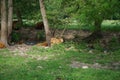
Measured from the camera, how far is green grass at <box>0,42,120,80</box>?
938 cm

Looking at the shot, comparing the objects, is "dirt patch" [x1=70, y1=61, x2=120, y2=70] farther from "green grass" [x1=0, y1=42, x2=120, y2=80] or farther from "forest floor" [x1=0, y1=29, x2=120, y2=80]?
"green grass" [x1=0, y1=42, x2=120, y2=80]

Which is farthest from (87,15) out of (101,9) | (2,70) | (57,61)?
(2,70)

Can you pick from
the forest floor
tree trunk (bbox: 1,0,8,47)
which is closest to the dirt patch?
the forest floor

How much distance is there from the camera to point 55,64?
1119 centimetres

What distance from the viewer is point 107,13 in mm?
15047

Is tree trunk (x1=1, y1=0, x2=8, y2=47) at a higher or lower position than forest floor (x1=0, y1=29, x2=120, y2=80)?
higher

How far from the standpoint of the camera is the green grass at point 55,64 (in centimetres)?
938

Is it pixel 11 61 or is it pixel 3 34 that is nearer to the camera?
pixel 11 61

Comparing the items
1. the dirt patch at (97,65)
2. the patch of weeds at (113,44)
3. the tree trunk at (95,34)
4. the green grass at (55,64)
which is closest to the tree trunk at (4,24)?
the green grass at (55,64)

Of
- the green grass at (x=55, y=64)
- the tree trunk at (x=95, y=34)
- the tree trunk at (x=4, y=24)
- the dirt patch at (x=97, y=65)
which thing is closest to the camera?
the green grass at (x=55, y=64)

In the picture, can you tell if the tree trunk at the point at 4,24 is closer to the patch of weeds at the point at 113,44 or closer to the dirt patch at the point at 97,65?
the patch of weeds at the point at 113,44

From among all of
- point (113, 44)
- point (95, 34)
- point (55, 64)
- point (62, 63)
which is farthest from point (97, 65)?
point (95, 34)

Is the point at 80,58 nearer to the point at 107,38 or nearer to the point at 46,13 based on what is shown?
the point at 46,13

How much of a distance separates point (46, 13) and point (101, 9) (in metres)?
4.29
